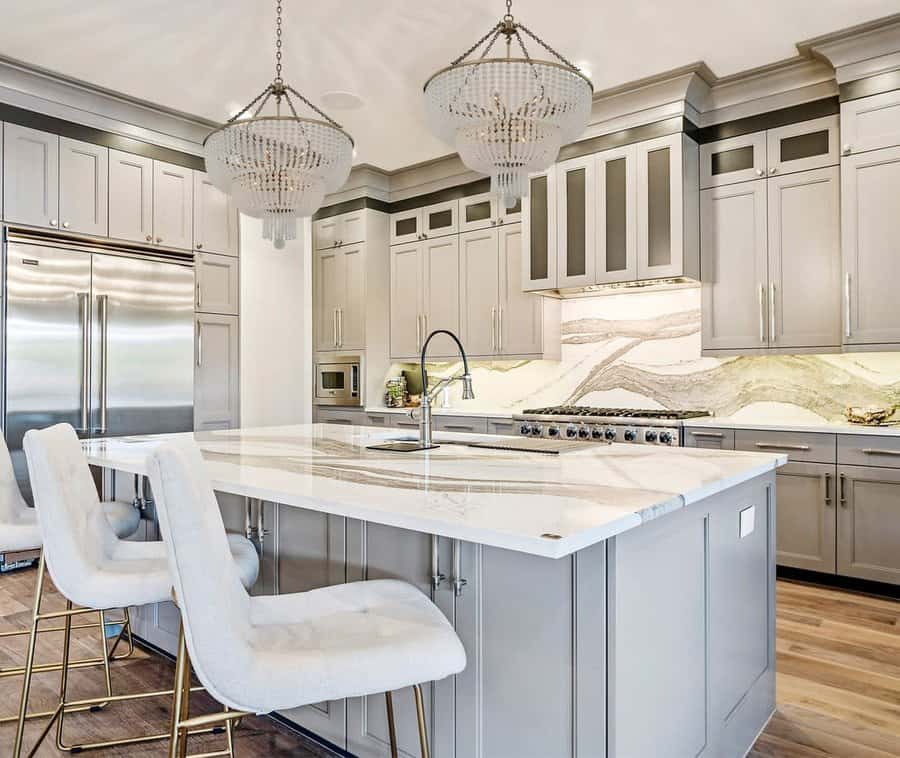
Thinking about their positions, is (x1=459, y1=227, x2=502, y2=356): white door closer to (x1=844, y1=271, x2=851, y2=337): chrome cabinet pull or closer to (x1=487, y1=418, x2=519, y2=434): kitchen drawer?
(x1=487, y1=418, x2=519, y2=434): kitchen drawer

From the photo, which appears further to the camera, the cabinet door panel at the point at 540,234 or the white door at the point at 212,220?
the white door at the point at 212,220

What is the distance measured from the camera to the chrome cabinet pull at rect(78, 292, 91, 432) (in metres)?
4.09

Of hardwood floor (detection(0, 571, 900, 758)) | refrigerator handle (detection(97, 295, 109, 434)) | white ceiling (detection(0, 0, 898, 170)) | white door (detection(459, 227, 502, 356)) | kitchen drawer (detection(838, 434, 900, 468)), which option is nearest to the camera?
hardwood floor (detection(0, 571, 900, 758))

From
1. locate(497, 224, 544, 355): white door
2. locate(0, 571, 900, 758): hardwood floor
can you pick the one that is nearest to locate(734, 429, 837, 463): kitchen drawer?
locate(0, 571, 900, 758): hardwood floor

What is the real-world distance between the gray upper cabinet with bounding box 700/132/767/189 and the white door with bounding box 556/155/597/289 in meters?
0.67

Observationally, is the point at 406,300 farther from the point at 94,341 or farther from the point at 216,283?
the point at 94,341

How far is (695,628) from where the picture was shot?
65.7 inches

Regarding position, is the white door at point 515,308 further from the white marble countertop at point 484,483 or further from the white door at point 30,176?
the white door at point 30,176

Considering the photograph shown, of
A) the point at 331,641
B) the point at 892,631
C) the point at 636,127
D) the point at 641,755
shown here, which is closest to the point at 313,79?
the point at 636,127

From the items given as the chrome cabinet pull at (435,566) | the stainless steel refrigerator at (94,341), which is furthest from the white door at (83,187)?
the chrome cabinet pull at (435,566)

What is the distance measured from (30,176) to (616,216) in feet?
11.5

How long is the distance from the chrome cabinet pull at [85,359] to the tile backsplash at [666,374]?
8.64 ft

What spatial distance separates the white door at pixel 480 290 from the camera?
16.4 feet

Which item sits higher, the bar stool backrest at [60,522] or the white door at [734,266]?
the white door at [734,266]
